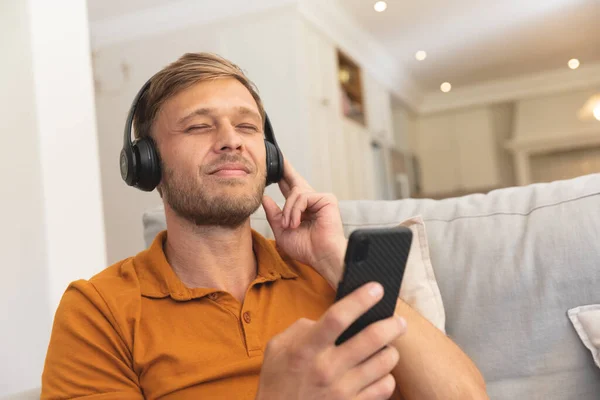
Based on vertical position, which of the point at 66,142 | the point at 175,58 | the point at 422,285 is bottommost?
the point at 422,285

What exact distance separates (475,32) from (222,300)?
15.5 ft

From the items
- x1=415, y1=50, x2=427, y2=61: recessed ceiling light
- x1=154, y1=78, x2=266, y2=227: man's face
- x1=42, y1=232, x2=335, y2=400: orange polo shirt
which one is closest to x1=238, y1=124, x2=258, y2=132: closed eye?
x1=154, y1=78, x2=266, y2=227: man's face

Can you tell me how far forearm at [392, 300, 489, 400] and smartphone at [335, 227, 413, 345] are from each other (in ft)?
1.03

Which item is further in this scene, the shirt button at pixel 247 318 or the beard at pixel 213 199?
the beard at pixel 213 199

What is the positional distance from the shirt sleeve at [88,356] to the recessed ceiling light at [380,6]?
3.85 meters

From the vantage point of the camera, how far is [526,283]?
3.65 ft

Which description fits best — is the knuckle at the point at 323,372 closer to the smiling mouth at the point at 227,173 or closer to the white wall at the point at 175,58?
the smiling mouth at the point at 227,173

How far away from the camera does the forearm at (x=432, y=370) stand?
93 centimetres

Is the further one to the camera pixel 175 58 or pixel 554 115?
pixel 554 115

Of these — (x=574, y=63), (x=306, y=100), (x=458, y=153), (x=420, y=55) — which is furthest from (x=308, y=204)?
(x=458, y=153)

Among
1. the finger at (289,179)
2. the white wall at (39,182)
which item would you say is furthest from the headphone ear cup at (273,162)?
the white wall at (39,182)

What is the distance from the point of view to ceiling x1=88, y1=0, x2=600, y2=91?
4.56m

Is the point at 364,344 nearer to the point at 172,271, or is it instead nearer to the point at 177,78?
the point at 172,271

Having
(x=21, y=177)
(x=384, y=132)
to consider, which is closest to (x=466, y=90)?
(x=384, y=132)
